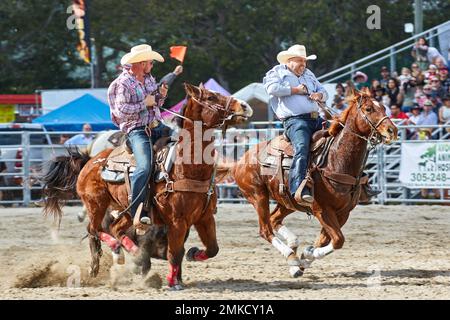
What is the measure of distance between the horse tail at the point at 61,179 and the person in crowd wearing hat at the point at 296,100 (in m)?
2.11

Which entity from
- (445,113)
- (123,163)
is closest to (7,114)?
(445,113)

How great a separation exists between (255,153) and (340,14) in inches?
852

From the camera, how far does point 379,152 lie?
52.5 ft

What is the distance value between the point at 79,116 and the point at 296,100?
13.3 metres

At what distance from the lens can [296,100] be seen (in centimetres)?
908

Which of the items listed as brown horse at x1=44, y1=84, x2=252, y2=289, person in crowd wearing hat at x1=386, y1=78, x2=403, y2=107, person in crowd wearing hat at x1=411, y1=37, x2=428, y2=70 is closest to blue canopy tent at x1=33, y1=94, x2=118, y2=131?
person in crowd wearing hat at x1=386, y1=78, x2=403, y2=107

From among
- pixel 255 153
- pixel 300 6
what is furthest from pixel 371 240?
pixel 300 6

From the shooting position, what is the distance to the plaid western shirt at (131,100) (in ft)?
26.8

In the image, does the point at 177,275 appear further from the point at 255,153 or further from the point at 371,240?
the point at 371,240

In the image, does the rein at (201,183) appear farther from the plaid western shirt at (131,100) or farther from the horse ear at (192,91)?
the plaid western shirt at (131,100)

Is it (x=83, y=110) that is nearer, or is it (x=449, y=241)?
(x=449, y=241)

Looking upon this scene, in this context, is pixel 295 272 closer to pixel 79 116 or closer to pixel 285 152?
pixel 285 152

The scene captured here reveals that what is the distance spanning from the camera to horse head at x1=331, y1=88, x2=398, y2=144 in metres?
8.40

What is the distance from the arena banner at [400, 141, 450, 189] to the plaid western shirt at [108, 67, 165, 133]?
7.82 m
